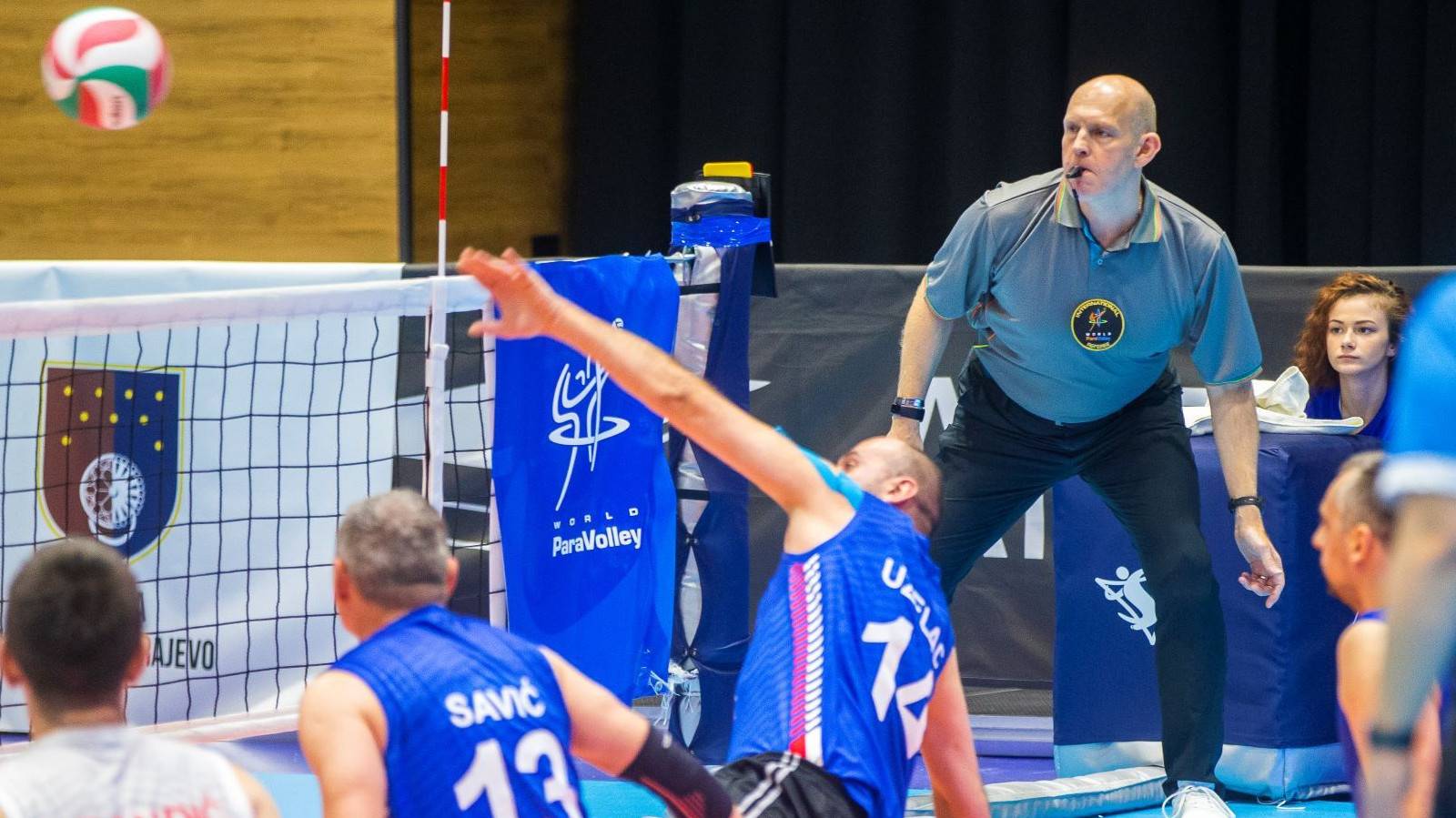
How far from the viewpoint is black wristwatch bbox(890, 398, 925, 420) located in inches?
192

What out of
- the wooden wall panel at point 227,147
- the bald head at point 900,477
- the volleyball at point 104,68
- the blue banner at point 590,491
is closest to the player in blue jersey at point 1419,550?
the bald head at point 900,477

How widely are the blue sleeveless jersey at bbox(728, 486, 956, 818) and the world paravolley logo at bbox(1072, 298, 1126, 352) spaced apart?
1.73m

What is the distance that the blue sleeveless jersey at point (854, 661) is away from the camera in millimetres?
3189

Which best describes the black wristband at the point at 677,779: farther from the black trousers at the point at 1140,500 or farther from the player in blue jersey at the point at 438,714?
the black trousers at the point at 1140,500

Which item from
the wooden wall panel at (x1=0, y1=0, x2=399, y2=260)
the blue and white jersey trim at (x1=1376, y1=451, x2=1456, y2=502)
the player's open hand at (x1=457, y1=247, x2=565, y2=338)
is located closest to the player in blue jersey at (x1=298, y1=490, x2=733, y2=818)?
the player's open hand at (x1=457, y1=247, x2=565, y2=338)

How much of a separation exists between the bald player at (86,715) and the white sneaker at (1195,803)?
306 centimetres

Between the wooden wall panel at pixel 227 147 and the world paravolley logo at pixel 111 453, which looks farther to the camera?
the wooden wall panel at pixel 227 147

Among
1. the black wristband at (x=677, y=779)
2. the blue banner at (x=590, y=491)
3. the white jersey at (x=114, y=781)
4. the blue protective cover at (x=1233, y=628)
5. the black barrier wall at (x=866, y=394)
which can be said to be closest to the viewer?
the white jersey at (x=114, y=781)

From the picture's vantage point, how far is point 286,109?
25.3 feet

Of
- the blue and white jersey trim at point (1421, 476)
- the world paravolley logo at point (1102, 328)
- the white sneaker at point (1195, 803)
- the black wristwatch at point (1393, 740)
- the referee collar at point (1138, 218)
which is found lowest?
the white sneaker at point (1195, 803)

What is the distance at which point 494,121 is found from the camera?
32.6ft

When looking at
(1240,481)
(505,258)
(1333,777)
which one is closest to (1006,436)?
(1240,481)

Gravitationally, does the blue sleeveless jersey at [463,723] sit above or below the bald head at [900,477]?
below

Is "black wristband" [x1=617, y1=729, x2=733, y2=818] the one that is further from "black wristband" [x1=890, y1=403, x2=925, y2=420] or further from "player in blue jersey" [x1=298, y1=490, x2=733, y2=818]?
"black wristband" [x1=890, y1=403, x2=925, y2=420]
